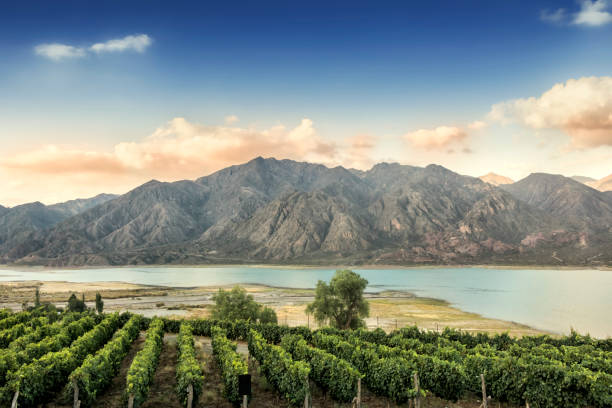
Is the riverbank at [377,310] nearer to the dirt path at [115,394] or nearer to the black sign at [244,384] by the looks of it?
the dirt path at [115,394]

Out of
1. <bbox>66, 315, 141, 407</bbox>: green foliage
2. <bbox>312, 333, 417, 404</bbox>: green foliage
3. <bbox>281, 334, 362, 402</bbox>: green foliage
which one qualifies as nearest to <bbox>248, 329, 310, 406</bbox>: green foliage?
<bbox>281, 334, 362, 402</bbox>: green foliage

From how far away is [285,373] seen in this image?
26.8 m

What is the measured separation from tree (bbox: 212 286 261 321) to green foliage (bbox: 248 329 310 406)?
32018mm

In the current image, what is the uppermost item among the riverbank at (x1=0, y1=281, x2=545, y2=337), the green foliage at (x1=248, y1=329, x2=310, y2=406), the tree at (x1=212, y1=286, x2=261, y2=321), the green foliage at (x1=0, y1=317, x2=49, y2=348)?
the green foliage at (x1=248, y1=329, x2=310, y2=406)

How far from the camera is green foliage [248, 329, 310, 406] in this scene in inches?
994

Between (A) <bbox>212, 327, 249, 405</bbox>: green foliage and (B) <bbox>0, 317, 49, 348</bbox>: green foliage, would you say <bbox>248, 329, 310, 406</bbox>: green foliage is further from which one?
(B) <bbox>0, 317, 49, 348</bbox>: green foliage

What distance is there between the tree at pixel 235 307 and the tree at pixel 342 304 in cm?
987

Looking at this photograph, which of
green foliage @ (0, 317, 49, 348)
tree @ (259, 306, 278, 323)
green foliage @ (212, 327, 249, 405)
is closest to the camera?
green foliage @ (212, 327, 249, 405)

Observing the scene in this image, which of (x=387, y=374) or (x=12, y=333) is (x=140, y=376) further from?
(x=12, y=333)

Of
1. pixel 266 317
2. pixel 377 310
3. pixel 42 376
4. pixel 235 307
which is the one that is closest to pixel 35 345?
pixel 42 376

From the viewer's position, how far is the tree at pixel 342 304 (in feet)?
218

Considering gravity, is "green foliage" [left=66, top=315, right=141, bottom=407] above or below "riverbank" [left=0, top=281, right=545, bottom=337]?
above

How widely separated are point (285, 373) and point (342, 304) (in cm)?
4164

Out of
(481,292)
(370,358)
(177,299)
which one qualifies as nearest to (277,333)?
(370,358)
